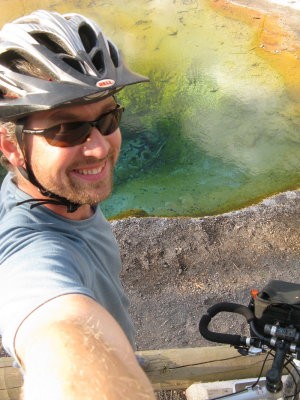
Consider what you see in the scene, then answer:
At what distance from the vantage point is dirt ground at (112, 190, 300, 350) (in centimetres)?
479

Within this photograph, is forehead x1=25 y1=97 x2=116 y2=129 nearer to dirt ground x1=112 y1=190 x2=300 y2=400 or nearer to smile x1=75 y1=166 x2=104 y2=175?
smile x1=75 y1=166 x2=104 y2=175

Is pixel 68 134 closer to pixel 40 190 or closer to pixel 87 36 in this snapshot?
pixel 40 190

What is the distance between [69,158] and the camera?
1981mm

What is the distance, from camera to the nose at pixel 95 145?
1.98 meters

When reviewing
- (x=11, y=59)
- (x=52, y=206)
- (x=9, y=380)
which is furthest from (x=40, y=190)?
(x=9, y=380)

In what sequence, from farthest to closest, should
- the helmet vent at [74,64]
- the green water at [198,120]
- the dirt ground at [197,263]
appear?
1. the green water at [198,120]
2. the dirt ground at [197,263]
3. the helmet vent at [74,64]

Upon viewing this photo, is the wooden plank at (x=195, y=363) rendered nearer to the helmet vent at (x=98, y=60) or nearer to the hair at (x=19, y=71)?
the hair at (x=19, y=71)

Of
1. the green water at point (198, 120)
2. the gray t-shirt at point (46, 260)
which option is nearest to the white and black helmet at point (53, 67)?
the gray t-shirt at point (46, 260)

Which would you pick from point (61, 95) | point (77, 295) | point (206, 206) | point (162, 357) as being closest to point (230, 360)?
point (162, 357)

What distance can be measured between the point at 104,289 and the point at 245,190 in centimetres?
585

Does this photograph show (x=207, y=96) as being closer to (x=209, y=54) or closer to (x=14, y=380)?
(x=209, y=54)

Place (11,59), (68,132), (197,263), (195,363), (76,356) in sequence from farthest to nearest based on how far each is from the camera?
(197,263) < (195,363) < (11,59) < (68,132) < (76,356)

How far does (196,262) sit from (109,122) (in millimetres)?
3723

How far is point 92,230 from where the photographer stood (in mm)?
2148
